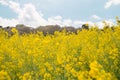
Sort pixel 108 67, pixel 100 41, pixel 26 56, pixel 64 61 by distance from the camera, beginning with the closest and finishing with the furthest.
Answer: pixel 64 61 < pixel 108 67 < pixel 26 56 < pixel 100 41

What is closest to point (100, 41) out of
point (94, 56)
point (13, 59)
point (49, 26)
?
point (94, 56)

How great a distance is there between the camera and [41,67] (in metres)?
5.38

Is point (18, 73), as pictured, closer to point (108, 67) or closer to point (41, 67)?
point (41, 67)

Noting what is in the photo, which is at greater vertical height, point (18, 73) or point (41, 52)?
point (41, 52)

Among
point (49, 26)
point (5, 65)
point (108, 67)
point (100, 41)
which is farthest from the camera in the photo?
point (49, 26)

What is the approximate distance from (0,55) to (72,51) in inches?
56.6

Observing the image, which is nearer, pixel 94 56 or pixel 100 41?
pixel 94 56

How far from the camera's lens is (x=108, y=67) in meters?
5.22

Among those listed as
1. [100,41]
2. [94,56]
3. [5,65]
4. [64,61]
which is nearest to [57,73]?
[64,61]

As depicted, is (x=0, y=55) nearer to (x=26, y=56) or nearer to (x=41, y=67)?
(x=26, y=56)

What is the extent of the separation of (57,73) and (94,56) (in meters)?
0.77

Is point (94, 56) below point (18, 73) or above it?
above

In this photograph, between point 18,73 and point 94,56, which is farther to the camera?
point 18,73

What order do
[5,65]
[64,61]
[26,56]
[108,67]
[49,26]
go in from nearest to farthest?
[64,61] < [108,67] < [5,65] < [26,56] < [49,26]
